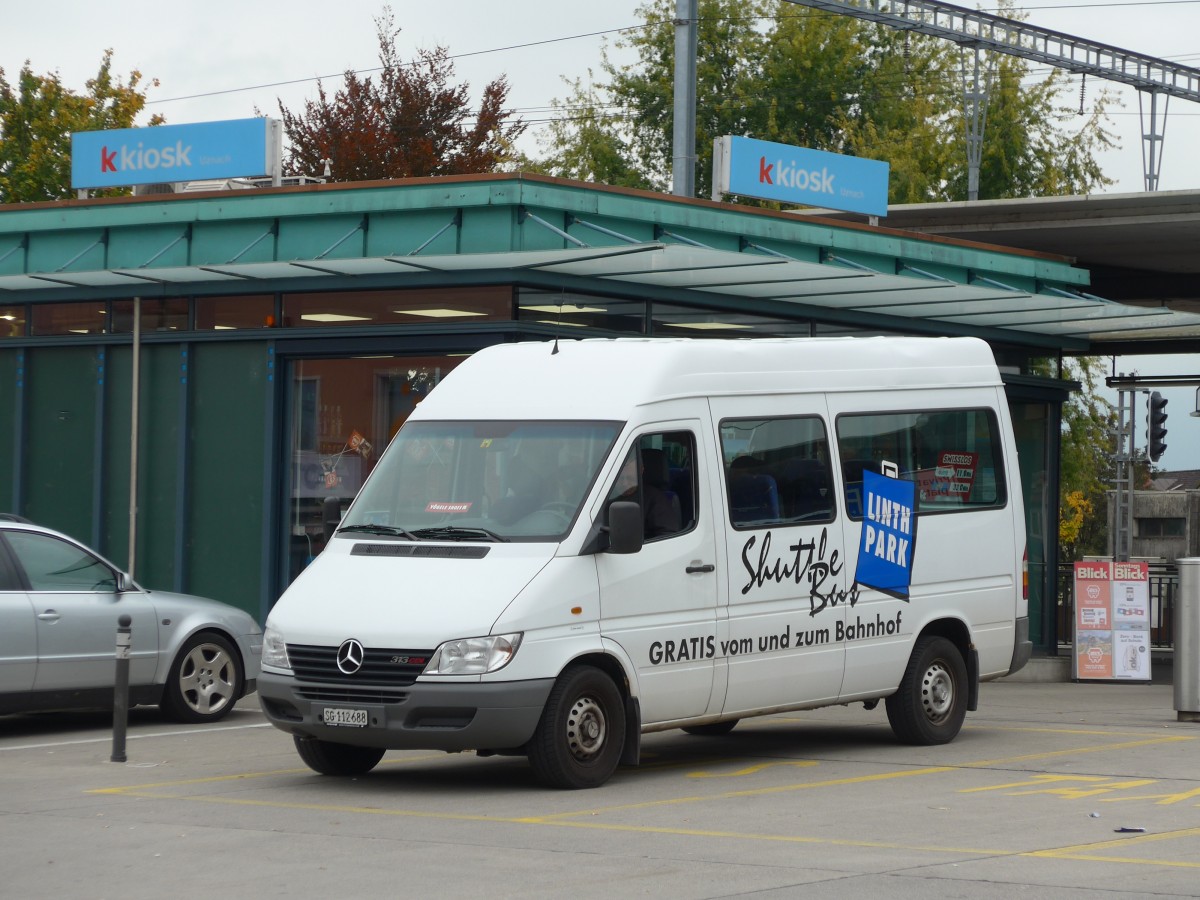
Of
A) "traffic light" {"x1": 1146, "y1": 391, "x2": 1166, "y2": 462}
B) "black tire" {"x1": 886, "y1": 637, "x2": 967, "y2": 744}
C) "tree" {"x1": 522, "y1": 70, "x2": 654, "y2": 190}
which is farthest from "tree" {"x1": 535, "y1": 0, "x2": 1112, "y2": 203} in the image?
"black tire" {"x1": 886, "y1": 637, "x2": 967, "y2": 744}

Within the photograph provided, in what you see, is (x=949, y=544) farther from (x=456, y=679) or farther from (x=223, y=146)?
(x=223, y=146)

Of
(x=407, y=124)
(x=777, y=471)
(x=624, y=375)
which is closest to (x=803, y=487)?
(x=777, y=471)

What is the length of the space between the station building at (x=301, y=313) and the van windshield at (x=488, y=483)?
4.41m

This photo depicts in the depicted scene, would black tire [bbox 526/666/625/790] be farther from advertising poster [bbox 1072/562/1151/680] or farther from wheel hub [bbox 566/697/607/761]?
advertising poster [bbox 1072/562/1151/680]

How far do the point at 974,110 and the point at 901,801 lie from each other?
30.7 metres

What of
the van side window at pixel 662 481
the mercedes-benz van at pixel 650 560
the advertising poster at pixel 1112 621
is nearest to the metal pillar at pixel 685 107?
the advertising poster at pixel 1112 621

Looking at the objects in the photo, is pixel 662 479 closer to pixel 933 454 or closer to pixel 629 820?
pixel 629 820

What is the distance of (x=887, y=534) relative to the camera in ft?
41.0

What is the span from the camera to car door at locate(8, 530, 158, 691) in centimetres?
1315

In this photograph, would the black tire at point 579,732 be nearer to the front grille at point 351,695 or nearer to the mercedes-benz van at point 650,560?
the mercedes-benz van at point 650,560

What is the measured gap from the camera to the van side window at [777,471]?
37.8 ft

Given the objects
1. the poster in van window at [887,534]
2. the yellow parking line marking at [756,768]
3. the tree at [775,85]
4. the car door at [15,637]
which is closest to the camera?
the yellow parking line marking at [756,768]

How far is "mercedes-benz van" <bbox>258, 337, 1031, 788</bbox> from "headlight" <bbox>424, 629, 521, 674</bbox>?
0.01 m

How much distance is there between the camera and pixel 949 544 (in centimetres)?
1302
